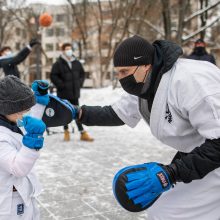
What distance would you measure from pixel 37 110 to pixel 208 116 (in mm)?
1303

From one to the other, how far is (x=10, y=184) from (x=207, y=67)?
1300 mm

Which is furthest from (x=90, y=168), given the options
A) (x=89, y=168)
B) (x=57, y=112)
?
(x=57, y=112)

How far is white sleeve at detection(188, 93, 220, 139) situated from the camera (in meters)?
2.12

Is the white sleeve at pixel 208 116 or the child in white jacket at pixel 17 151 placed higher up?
the white sleeve at pixel 208 116

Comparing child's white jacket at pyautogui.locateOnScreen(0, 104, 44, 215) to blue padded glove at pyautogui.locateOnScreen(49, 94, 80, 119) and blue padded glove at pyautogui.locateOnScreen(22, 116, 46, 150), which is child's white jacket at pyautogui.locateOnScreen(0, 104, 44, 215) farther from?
blue padded glove at pyautogui.locateOnScreen(49, 94, 80, 119)

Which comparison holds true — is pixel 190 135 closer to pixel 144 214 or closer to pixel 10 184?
pixel 10 184

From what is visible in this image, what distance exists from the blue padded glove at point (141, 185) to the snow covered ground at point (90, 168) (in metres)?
1.76

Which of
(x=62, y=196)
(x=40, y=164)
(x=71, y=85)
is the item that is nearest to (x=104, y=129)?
(x=71, y=85)

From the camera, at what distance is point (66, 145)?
7629 mm

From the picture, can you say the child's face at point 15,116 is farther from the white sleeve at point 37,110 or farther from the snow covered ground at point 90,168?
the snow covered ground at point 90,168

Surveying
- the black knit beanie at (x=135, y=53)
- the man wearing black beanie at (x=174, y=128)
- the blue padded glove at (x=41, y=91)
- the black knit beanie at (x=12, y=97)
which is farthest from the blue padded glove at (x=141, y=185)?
the blue padded glove at (x=41, y=91)

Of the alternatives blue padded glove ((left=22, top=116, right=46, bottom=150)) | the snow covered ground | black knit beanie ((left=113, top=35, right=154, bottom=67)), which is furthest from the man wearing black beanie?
the snow covered ground

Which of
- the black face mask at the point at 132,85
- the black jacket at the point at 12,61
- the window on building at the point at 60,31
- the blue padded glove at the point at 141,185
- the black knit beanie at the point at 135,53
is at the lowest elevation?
the window on building at the point at 60,31

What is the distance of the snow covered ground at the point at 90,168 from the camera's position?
4125 millimetres
